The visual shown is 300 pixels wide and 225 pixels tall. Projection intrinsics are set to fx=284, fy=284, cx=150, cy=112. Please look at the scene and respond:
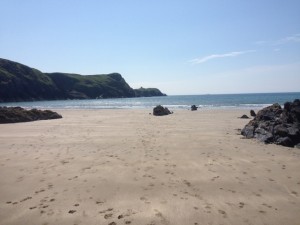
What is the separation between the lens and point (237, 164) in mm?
11945

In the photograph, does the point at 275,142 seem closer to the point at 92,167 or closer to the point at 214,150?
the point at 214,150

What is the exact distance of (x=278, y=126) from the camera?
55.7 feet

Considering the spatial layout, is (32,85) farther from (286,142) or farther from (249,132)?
(286,142)

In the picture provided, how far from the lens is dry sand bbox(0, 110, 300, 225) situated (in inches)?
279

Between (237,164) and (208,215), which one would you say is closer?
(208,215)

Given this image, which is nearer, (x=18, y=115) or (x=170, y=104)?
(x=18, y=115)

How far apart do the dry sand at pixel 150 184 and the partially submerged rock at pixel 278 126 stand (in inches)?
55.9

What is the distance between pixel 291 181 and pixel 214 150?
5189mm

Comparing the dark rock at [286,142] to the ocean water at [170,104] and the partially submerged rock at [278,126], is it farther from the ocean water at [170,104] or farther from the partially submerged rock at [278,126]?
the ocean water at [170,104]

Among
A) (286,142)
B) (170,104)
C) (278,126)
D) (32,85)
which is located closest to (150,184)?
(286,142)

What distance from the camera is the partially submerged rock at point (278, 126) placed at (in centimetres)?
1595

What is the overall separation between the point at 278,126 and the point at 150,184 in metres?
10.9

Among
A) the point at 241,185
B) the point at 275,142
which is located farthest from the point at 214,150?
the point at 241,185

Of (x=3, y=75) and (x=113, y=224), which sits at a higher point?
(x=3, y=75)
